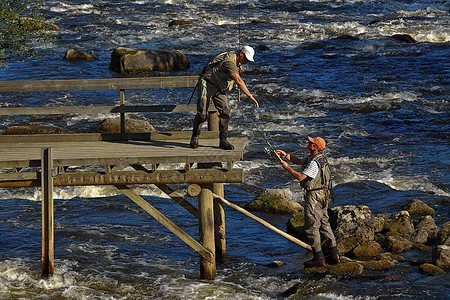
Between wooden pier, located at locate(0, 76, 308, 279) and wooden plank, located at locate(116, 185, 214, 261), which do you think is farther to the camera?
wooden plank, located at locate(116, 185, 214, 261)

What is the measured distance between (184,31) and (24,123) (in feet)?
54.3

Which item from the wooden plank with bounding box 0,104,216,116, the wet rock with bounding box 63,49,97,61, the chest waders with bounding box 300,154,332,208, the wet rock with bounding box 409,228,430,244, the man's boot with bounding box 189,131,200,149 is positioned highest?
the wooden plank with bounding box 0,104,216,116

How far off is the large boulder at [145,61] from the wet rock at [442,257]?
19.0 m

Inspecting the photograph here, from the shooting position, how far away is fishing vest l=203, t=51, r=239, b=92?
9727 millimetres

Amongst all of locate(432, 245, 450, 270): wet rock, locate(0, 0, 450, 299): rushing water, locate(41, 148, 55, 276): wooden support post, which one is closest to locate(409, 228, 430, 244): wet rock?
locate(0, 0, 450, 299): rushing water

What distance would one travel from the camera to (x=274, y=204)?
1362 cm

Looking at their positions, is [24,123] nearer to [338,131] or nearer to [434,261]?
[338,131]

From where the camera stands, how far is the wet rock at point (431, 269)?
33.8 feet

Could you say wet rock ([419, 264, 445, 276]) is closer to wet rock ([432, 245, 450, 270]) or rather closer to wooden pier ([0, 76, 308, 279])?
wet rock ([432, 245, 450, 270])

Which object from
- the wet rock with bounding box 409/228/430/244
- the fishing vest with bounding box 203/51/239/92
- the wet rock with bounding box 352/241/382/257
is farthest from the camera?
the wet rock with bounding box 409/228/430/244

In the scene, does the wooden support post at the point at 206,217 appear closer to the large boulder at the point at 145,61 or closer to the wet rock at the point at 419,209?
the wet rock at the point at 419,209

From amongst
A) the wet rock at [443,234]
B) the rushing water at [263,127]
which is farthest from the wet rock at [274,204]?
the wet rock at [443,234]

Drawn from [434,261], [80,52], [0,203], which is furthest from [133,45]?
[434,261]

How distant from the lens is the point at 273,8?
143 ft
